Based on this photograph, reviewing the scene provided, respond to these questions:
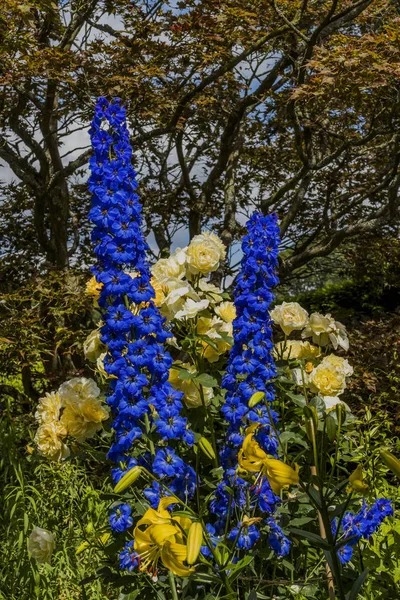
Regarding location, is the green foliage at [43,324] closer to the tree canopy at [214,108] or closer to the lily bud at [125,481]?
the tree canopy at [214,108]

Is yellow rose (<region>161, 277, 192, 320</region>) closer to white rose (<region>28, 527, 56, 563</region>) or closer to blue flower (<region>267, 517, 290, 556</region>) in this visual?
blue flower (<region>267, 517, 290, 556</region>)

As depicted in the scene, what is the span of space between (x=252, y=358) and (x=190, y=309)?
0.39m

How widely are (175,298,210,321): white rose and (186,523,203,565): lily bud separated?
3.91ft

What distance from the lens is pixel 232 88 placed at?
535 cm

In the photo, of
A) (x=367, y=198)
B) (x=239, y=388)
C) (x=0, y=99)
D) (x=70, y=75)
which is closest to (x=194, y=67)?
(x=70, y=75)

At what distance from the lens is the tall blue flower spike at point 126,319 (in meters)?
1.92

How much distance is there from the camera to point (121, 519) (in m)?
1.99

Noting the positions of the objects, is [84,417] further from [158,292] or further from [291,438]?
[291,438]

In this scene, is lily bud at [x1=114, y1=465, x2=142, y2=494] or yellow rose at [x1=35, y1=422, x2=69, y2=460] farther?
yellow rose at [x1=35, y1=422, x2=69, y2=460]

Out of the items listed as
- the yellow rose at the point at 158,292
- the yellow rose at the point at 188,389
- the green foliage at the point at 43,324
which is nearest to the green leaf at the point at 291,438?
the yellow rose at the point at 188,389

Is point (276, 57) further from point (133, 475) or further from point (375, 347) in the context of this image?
point (133, 475)

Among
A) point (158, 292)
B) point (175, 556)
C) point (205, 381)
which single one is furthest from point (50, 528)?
point (175, 556)

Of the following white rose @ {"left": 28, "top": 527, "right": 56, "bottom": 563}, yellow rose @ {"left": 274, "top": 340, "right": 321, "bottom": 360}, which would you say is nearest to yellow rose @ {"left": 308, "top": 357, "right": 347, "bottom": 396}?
yellow rose @ {"left": 274, "top": 340, "right": 321, "bottom": 360}

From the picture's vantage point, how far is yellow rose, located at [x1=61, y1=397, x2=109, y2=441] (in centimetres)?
229
